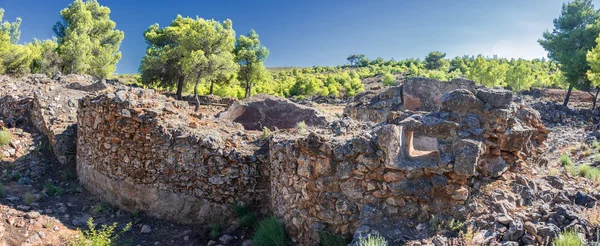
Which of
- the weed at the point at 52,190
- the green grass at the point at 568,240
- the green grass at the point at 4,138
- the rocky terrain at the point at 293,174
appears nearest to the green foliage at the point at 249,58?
the rocky terrain at the point at 293,174

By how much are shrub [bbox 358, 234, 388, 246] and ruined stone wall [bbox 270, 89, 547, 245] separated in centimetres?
27

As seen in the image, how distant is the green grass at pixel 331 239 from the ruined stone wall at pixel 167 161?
1.77 m

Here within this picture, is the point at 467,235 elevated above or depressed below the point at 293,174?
below

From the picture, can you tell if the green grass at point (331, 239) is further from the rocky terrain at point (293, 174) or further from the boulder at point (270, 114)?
the boulder at point (270, 114)

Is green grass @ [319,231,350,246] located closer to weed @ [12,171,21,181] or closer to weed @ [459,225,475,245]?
weed @ [459,225,475,245]

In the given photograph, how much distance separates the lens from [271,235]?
468 centimetres

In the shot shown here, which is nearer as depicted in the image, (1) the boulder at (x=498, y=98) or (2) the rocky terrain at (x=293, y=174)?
(2) the rocky terrain at (x=293, y=174)

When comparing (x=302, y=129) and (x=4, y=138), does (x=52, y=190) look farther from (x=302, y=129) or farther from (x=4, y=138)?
(x=302, y=129)

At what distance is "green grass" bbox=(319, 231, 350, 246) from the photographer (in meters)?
4.12

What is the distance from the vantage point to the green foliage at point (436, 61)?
213ft

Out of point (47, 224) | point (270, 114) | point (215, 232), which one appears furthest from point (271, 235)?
point (270, 114)

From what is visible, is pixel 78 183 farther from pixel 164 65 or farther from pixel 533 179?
pixel 164 65

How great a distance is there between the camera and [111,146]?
6363 mm

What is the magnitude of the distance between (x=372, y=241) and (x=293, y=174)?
1595mm
